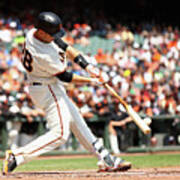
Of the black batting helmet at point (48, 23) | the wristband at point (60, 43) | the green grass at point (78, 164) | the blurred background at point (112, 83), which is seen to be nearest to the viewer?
the black batting helmet at point (48, 23)

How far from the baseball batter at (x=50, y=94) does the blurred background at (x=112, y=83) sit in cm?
446

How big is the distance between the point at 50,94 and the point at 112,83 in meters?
6.77

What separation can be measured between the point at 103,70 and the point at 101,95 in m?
1.08

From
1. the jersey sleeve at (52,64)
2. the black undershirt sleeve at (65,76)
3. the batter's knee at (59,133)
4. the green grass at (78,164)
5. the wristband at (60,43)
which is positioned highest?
the wristband at (60,43)

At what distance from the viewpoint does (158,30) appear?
16453mm

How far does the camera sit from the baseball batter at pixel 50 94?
443 centimetres

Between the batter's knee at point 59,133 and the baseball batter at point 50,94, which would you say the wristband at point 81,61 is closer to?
the baseball batter at point 50,94

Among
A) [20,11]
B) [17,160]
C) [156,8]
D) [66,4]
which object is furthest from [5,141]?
[156,8]

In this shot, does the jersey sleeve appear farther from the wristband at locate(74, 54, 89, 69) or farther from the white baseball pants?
the wristband at locate(74, 54, 89, 69)

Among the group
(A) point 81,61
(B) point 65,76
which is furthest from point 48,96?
(A) point 81,61

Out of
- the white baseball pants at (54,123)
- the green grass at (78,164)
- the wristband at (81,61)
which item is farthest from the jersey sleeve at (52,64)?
the green grass at (78,164)

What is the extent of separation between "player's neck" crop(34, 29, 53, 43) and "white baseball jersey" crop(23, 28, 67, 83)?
0.03 metres

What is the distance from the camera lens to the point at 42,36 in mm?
4469

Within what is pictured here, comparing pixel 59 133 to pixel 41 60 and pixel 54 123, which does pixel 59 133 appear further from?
pixel 41 60
